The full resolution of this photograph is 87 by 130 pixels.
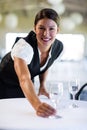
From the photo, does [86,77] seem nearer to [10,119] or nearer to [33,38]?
[33,38]

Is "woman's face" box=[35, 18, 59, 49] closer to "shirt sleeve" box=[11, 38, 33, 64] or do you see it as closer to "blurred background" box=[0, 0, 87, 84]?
"shirt sleeve" box=[11, 38, 33, 64]

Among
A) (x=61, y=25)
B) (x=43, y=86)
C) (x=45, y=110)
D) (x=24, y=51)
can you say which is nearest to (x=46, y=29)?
(x=24, y=51)

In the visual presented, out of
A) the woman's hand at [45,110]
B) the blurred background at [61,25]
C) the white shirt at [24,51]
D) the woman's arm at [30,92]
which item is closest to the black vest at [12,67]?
the white shirt at [24,51]

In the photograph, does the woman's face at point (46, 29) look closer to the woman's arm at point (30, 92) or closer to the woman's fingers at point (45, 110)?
the woman's arm at point (30, 92)

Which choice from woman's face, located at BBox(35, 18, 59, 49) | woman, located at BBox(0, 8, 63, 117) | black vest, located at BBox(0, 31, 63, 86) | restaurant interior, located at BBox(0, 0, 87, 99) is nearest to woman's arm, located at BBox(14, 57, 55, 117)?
woman, located at BBox(0, 8, 63, 117)

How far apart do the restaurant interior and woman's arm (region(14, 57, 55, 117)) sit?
1.95 metres

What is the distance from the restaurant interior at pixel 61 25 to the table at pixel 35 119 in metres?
1.86

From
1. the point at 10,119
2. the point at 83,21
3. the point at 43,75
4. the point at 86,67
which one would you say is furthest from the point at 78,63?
the point at 10,119

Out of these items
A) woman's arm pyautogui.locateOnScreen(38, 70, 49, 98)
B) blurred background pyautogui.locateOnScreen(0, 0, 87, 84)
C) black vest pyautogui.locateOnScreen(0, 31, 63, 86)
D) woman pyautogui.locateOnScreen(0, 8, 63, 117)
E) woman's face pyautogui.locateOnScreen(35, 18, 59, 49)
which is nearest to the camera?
woman pyautogui.locateOnScreen(0, 8, 63, 117)

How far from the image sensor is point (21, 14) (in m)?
3.68

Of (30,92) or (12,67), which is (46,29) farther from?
(12,67)

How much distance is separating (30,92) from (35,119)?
0.53 feet

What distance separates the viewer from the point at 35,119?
148 cm

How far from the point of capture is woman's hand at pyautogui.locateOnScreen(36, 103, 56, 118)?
142 centimetres
